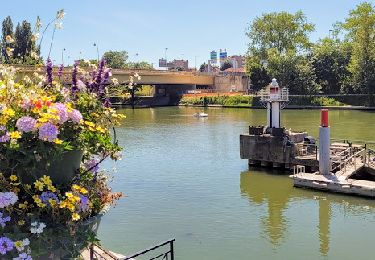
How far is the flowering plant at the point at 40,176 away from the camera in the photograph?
396 cm

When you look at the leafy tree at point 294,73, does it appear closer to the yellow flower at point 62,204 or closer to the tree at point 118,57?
the tree at point 118,57

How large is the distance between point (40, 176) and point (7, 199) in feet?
1.17

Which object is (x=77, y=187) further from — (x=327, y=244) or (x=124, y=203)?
(x=124, y=203)

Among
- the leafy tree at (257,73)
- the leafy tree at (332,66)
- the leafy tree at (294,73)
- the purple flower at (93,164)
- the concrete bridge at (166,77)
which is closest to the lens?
the purple flower at (93,164)

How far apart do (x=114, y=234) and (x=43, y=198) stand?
12711 mm

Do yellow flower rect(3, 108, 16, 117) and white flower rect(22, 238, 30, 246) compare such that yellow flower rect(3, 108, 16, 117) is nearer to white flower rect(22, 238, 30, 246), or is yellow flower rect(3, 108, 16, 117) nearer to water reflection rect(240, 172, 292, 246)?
white flower rect(22, 238, 30, 246)

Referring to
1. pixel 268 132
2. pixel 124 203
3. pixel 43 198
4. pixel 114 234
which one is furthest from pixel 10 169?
pixel 268 132

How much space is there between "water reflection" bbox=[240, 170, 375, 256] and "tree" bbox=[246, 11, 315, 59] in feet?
234

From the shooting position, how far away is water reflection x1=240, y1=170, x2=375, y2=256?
1686cm

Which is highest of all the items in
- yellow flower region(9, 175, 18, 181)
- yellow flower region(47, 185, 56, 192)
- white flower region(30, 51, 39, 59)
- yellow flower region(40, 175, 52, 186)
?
white flower region(30, 51, 39, 59)

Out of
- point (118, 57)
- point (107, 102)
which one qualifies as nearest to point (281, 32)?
point (118, 57)

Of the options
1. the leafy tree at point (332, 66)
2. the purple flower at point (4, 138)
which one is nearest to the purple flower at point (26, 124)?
the purple flower at point (4, 138)

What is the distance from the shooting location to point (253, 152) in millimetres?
27938

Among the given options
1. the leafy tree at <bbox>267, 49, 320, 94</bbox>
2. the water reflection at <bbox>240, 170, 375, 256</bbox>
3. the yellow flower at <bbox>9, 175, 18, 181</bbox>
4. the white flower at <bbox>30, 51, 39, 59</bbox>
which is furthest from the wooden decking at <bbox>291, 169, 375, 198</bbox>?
the leafy tree at <bbox>267, 49, 320, 94</bbox>
